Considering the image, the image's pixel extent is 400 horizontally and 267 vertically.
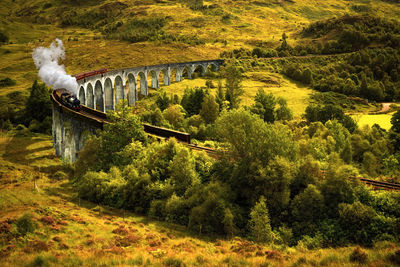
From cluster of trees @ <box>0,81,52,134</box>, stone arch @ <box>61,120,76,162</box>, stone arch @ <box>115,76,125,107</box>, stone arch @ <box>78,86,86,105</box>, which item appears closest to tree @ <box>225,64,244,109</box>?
stone arch @ <box>115,76,125,107</box>

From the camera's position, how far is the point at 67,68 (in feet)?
390

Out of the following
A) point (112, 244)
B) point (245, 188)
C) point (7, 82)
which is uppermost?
point (245, 188)

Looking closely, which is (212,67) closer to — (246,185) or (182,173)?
(182,173)

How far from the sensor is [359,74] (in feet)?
350

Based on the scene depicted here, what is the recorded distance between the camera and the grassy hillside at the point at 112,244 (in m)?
18.9

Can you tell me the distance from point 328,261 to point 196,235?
10.3 m

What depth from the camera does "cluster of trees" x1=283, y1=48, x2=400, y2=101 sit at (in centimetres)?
9519

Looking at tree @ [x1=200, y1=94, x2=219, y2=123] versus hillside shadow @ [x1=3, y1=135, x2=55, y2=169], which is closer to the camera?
hillside shadow @ [x1=3, y1=135, x2=55, y2=169]

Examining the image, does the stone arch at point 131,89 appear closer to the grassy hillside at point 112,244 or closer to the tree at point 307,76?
the grassy hillside at point 112,244

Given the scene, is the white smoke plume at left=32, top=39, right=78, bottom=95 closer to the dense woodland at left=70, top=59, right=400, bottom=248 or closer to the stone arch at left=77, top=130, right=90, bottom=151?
the stone arch at left=77, top=130, right=90, bottom=151

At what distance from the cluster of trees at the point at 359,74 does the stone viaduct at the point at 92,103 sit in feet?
123

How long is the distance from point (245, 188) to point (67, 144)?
3576 cm

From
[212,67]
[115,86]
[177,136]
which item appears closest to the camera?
[177,136]

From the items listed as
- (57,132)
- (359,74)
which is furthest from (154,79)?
(359,74)
